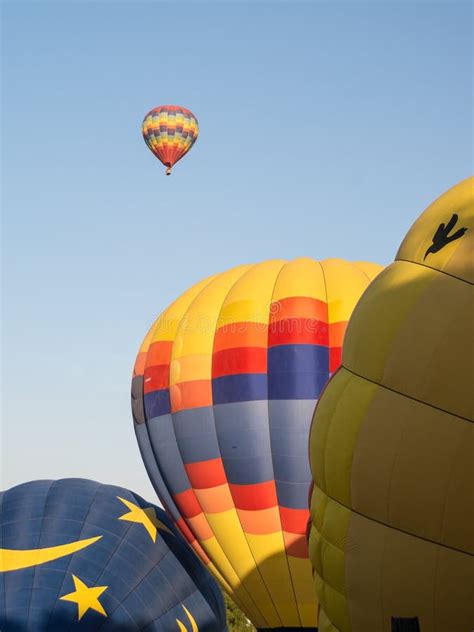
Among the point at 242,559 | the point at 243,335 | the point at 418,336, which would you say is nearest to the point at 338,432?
the point at 418,336

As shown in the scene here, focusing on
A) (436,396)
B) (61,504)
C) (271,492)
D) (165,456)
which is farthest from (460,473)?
(61,504)

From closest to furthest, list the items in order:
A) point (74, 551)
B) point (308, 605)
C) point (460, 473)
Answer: point (460, 473) → point (308, 605) → point (74, 551)

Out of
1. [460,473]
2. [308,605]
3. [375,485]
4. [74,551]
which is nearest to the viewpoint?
[460,473]

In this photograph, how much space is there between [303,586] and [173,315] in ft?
14.4

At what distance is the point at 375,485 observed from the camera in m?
9.13

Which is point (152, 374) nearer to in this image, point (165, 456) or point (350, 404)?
point (165, 456)

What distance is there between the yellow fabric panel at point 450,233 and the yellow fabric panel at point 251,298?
18.4ft

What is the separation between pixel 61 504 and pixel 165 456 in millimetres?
1902

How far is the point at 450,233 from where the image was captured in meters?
9.11

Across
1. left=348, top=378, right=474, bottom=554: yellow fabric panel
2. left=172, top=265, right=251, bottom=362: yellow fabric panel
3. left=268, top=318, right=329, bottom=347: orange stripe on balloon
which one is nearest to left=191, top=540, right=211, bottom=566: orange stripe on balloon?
left=172, top=265, right=251, bottom=362: yellow fabric panel

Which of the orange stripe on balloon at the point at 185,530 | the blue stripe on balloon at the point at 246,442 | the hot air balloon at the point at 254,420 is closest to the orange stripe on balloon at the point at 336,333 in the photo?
the hot air balloon at the point at 254,420

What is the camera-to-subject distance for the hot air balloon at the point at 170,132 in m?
21.4

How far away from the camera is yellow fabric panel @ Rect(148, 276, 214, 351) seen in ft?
53.5

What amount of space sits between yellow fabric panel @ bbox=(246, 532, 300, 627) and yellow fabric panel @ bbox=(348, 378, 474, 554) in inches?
215
